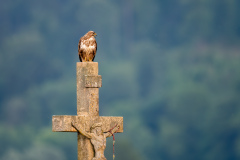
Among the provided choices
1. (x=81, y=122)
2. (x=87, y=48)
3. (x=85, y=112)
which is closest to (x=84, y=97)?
(x=85, y=112)

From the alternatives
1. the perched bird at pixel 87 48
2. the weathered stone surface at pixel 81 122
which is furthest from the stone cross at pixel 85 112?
the perched bird at pixel 87 48

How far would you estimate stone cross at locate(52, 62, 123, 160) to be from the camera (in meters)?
36.8

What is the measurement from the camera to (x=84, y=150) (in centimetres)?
3681

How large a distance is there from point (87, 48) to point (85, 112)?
7.58 feet

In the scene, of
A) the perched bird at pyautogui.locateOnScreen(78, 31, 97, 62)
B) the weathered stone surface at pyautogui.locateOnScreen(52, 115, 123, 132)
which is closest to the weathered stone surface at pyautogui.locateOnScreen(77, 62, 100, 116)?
the weathered stone surface at pyautogui.locateOnScreen(52, 115, 123, 132)

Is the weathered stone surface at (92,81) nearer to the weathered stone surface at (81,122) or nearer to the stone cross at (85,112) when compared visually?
the stone cross at (85,112)

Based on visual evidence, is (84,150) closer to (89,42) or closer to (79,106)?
(79,106)

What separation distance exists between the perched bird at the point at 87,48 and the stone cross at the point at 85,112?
798 millimetres

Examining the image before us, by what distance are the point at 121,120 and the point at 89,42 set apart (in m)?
2.76

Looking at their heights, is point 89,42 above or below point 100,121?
above

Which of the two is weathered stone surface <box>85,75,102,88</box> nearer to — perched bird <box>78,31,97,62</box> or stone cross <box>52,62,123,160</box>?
stone cross <box>52,62,123,160</box>

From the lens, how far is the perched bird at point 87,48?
3828 centimetres

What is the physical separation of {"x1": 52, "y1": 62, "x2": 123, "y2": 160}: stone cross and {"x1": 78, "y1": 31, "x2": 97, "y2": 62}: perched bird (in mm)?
798

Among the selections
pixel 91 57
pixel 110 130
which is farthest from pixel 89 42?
pixel 110 130
